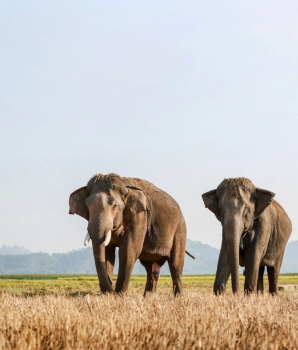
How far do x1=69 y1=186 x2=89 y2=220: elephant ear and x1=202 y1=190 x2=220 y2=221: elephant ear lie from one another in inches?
123

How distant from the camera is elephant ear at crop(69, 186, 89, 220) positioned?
16.6 m

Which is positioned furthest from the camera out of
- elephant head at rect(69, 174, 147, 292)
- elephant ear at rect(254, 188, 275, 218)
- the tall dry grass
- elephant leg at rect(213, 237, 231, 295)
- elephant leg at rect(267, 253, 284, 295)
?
elephant leg at rect(267, 253, 284, 295)

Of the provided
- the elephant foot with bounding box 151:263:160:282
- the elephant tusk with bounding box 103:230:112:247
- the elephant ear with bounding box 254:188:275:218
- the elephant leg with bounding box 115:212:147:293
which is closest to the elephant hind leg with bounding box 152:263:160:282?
the elephant foot with bounding box 151:263:160:282

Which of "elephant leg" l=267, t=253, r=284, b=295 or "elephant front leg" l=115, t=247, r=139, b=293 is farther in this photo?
"elephant leg" l=267, t=253, r=284, b=295

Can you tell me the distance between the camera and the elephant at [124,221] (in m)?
15.5

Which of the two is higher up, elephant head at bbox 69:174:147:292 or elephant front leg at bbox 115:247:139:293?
elephant head at bbox 69:174:147:292

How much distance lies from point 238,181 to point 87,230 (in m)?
3.90

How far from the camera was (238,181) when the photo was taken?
17.1 meters

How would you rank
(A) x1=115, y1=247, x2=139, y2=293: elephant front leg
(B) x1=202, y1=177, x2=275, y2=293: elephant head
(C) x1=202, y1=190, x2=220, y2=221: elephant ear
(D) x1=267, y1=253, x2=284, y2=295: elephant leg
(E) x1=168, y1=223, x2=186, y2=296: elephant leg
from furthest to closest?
(D) x1=267, y1=253, x2=284, y2=295: elephant leg < (E) x1=168, y1=223, x2=186, y2=296: elephant leg < (C) x1=202, y1=190, x2=220, y2=221: elephant ear < (B) x1=202, y1=177, x2=275, y2=293: elephant head < (A) x1=115, y1=247, x2=139, y2=293: elephant front leg

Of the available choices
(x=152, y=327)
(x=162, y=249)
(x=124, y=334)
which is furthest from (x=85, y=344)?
(x=162, y=249)

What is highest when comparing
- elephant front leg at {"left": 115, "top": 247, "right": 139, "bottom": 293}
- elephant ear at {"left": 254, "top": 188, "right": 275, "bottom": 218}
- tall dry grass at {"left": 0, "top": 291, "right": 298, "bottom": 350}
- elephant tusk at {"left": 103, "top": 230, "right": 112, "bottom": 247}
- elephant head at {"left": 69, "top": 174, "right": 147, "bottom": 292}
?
elephant ear at {"left": 254, "top": 188, "right": 275, "bottom": 218}

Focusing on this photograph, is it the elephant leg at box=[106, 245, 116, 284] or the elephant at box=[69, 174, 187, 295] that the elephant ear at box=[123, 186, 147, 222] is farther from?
the elephant leg at box=[106, 245, 116, 284]

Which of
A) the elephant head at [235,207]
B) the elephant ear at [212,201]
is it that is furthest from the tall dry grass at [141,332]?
the elephant ear at [212,201]

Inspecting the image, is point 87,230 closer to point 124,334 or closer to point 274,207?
point 274,207
